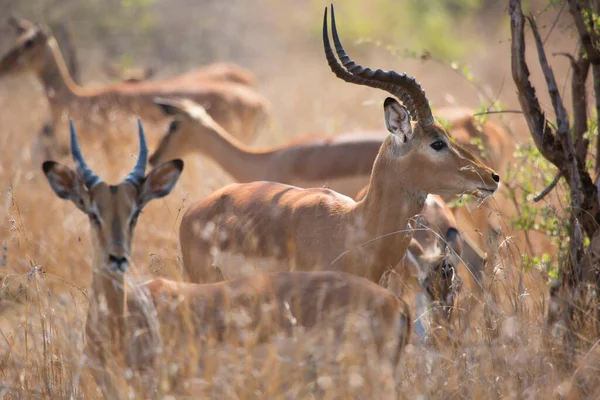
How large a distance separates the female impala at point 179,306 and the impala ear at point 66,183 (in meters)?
0.01

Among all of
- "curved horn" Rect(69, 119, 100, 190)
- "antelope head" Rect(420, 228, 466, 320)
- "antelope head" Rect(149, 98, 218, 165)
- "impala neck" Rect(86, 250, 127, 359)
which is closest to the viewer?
"impala neck" Rect(86, 250, 127, 359)

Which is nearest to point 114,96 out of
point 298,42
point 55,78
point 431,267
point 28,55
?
point 55,78

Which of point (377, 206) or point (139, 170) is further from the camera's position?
point (377, 206)

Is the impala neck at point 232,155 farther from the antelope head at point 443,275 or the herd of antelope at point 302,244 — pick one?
the antelope head at point 443,275

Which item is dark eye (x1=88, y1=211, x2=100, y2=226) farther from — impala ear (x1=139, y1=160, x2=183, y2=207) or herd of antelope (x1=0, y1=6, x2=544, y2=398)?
impala ear (x1=139, y1=160, x2=183, y2=207)

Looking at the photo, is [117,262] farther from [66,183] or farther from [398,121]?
[398,121]

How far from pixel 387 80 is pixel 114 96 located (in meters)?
6.37

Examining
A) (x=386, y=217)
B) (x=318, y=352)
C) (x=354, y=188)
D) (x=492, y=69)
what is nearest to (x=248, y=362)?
(x=318, y=352)

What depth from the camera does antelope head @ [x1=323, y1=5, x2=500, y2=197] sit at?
173 inches

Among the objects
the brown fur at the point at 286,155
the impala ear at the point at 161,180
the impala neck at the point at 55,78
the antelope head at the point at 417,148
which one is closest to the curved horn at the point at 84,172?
the impala ear at the point at 161,180

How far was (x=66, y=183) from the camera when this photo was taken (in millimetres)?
3953

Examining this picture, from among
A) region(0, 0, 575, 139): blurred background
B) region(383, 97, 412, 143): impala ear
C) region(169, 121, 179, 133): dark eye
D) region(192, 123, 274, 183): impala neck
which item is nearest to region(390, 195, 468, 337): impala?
region(383, 97, 412, 143): impala ear

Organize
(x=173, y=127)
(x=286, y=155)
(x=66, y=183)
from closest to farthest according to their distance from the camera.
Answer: (x=66, y=183) < (x=286, y=155) < (x=173, y=127)

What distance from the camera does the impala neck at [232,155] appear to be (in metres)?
7.52
